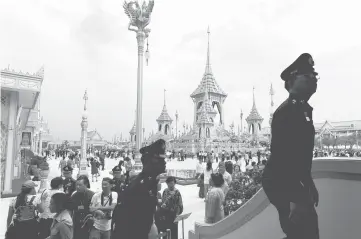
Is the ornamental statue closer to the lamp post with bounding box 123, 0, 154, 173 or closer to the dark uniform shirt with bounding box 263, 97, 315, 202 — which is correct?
the lamp post with bounding box 123, 0, 154, 173

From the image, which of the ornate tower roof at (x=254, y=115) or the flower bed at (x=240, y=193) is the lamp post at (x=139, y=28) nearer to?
the flower bed at (x=240, y=193)

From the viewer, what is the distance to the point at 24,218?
14.3 feet

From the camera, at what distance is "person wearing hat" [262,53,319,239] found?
83.4 inches

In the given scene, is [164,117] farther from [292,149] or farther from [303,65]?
[292,149]

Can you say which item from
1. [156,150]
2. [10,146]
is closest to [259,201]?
[156,150]

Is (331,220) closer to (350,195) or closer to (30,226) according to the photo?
(350,195)

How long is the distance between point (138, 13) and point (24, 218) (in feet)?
41.0

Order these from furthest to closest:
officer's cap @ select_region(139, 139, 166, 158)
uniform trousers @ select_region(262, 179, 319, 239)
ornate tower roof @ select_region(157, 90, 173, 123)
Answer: ornate tower roof @ select_region(157, 90, 173, 123) < officer's cap @ select_region(139, 139, 166, 158) < uniform trousers @ select_region(262, 179, 319, 239)

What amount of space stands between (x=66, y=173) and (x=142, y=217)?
4.60 meters

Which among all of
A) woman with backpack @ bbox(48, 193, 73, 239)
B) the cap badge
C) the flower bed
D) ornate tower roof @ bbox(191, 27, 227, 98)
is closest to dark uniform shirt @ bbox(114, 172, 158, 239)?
woman with backpack @ bbox(48, 193, 73, 239)

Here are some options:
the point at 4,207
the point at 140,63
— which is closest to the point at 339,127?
the point at 140,63

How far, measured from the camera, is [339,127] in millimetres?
99688

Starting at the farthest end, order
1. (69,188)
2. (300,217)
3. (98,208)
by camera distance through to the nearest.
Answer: (69,188) < (98,208) < (300,217)

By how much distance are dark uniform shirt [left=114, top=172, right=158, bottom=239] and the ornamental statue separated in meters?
13.5
